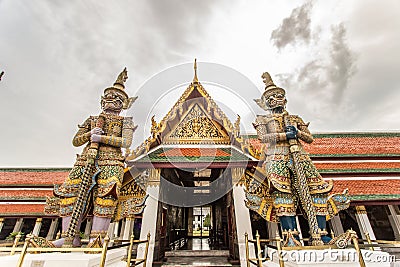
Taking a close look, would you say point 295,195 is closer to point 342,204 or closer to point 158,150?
point 342,204

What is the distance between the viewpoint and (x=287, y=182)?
3529 mm

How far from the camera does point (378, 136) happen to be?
921 centimetres

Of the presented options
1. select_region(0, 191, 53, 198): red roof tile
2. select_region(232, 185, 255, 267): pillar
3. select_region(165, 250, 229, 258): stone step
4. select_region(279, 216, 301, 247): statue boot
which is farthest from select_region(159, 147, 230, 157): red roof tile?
select_region(0, 191, 53, 198): red roof tile

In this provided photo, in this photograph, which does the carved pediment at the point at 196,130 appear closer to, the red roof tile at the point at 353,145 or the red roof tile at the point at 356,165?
the red roof tile at the point at 353,145

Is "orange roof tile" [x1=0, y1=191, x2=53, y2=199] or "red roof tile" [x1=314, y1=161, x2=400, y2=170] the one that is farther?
"orange roof tile" [x1=0, y1=191, x2=53, y2=199]

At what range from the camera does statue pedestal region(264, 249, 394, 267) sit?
2422mm

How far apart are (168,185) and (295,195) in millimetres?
3623

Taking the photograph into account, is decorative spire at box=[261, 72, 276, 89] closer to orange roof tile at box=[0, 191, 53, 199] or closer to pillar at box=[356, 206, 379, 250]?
pillar at box=[356, 206, 379, 250]

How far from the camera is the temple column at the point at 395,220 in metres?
7.39

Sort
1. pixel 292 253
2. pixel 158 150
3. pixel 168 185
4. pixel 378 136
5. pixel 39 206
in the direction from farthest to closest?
1. pixel 378 136
2. pixel 39 206
3. pixel 168 185
4. pixel 158 150
5. pixel 292 253

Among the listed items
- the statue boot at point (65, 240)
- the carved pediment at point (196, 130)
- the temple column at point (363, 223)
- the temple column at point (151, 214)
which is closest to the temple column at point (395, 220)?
the temple column at point (363, 223)

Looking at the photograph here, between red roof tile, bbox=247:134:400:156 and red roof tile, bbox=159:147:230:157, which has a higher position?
red roof tile, bbox=247:134:400:156

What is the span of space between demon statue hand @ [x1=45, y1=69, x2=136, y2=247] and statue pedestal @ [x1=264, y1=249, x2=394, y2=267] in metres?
2.82

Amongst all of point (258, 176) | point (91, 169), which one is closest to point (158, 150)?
point (91, 169)
